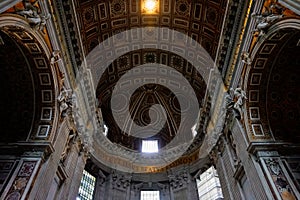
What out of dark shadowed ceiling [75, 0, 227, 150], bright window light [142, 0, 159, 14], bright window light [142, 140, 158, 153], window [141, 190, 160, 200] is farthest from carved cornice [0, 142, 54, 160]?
bright window light [142, 140, 158, 153]

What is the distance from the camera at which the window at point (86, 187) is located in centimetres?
→ 1367

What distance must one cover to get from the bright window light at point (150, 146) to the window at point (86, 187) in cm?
543

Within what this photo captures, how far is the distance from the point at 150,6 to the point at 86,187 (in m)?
11.8

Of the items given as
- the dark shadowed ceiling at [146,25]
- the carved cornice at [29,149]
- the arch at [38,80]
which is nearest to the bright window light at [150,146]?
the dark shadowed ceiling at [146,25]

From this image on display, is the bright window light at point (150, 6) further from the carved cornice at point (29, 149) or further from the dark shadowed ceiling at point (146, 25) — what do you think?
the carved cornice at point (29, 149)

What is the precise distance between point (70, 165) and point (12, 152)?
9.73 feet

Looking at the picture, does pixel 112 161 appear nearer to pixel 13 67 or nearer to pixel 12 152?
pixel 12 152

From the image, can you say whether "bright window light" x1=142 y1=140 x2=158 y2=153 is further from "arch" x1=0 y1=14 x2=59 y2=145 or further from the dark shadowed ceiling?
"arch" x1=0 y1=14 x2=59 y2=145

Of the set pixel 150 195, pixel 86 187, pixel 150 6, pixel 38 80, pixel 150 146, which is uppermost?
pixel 150 6

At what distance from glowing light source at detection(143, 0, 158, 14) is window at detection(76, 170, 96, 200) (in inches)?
436

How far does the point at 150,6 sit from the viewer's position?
13.4 metres

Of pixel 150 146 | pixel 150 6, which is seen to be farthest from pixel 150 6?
pixel 150 146

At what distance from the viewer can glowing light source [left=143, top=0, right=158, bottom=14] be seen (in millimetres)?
13172

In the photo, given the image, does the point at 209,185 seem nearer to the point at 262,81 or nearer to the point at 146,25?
the point at 262,81
